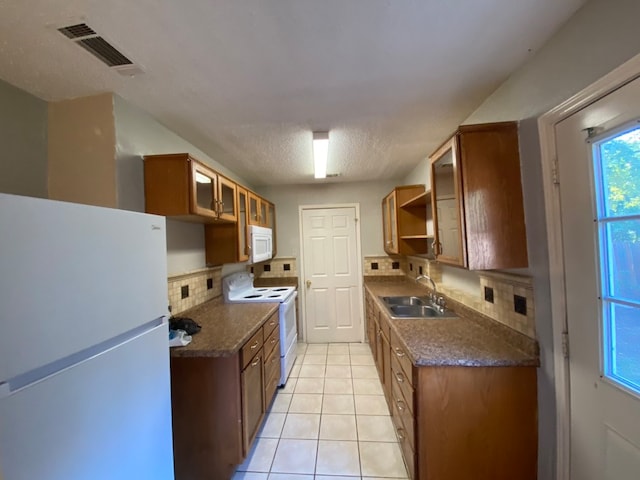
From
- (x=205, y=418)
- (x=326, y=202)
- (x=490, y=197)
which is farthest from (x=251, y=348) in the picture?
(x=326, y=202)

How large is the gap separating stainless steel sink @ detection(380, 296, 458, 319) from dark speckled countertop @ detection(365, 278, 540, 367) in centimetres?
31

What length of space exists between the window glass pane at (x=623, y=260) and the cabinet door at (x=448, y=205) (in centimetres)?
53

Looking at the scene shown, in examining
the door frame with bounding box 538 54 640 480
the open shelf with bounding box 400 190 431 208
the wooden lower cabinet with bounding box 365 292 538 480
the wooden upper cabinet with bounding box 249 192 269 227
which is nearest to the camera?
the door frame with bounding box 538 54 640 480

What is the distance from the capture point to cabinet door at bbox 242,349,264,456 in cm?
A: 167

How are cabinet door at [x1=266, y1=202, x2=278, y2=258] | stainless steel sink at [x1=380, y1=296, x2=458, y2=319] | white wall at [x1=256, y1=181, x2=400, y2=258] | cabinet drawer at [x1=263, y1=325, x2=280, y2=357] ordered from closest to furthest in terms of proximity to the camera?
cabinet drawer at [x1=263, y1=325, x2=280, y2=357] → stainless steel sink at [x1=380, y1=296, x2=458, y2=319] → cabinet door at [x1=266, y1=202, x2=278, y2=258] → white wall at [x1=256, y1=181, x2=400, y2=258]

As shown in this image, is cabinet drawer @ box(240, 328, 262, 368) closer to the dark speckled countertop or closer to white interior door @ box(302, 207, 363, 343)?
the dark speckled countertop

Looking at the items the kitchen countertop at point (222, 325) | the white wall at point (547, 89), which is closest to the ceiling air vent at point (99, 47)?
the kitchen countertop at point (222, 325)

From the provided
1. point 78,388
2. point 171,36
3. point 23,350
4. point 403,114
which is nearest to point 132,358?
point 78,388

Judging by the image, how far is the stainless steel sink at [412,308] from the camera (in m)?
2.38

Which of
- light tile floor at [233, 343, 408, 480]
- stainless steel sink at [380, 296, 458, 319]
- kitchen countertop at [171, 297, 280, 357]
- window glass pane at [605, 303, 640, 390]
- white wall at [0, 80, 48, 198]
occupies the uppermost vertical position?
white wall at [0, 80, 48, 198]

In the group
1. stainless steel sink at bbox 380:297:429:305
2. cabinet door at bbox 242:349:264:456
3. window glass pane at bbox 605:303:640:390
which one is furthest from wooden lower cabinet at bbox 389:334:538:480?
stainless steel sink at bbox 380:297:429:305

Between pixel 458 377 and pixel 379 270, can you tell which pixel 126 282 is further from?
pixel 379 270

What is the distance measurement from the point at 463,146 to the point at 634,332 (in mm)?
1006

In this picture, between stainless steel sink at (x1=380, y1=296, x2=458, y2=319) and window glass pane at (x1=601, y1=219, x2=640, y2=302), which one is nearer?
window glass pane at (x1=601, y1=219, x2=640, y2=302)
